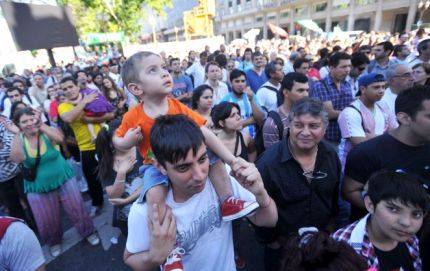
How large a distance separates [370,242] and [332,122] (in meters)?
2.50

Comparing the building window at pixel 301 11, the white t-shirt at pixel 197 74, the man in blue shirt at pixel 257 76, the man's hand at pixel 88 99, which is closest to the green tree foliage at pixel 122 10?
the white t-shirt at pixel 197 74

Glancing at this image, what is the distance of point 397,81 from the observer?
11.8 feet

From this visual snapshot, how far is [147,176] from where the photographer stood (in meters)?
1.61

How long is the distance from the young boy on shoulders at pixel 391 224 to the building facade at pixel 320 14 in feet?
94.9

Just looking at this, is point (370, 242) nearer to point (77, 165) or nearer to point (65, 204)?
point (65, 204)

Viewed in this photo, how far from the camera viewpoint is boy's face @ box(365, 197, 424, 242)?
5.15 feet

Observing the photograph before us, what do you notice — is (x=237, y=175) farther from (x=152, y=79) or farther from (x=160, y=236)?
(x=152, y=79)

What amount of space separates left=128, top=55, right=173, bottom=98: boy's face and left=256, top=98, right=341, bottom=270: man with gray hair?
108cm

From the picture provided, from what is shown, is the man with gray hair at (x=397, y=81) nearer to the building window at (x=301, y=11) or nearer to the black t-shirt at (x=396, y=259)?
the black t-shirt at (x=396, y=259)

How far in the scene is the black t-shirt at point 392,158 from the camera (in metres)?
2.13

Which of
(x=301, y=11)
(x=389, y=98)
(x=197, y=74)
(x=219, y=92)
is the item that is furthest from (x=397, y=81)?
(x=301, y=11)

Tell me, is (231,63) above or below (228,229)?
above

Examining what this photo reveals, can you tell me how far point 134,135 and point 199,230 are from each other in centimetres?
86

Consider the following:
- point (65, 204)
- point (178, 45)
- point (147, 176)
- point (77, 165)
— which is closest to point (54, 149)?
point (65, 204)
